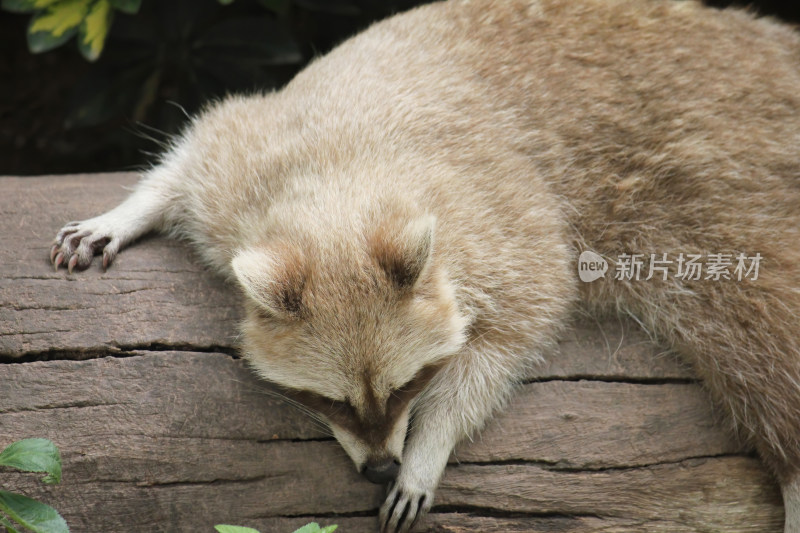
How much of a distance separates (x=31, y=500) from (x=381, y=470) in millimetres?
1563

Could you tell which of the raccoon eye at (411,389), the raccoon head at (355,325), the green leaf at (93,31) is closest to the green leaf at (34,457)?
the raccoon head at (355,325)

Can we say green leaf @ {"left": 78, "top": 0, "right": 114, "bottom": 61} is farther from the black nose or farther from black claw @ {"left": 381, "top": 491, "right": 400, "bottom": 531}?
black claw @ {"left": 381, "top": 491, "right": 400, "bottom": 531}

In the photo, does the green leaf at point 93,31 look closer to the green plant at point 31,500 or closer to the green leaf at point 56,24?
the green leaf at point 56,24

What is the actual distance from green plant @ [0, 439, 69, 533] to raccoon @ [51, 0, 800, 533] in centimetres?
102

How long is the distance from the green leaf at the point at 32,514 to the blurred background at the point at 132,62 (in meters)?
2.82

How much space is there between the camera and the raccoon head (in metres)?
3.66

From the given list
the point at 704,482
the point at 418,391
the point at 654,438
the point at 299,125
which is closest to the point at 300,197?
the point at 299,125

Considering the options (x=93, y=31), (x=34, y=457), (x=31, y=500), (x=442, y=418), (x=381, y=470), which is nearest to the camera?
(x=34, y=457)

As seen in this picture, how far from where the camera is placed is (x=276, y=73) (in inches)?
286

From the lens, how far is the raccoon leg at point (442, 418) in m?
4.05

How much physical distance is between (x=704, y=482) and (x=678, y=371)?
636mm

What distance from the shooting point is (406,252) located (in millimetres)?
3668

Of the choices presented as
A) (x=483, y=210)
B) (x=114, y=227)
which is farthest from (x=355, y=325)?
(x=114, y=227)

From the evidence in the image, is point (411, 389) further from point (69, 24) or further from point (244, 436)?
point (69, 24)
